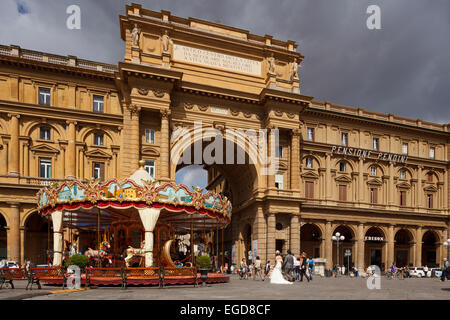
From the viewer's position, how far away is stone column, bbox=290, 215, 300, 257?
120 feet

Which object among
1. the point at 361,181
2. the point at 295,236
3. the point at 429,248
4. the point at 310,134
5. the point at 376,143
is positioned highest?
the point at 310,134

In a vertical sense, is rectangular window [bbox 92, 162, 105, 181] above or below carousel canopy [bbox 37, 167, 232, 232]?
above

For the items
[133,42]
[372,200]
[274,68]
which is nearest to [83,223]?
[133,42]

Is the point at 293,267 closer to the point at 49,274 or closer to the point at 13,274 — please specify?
the point at 49,274

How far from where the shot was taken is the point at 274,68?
3866cm

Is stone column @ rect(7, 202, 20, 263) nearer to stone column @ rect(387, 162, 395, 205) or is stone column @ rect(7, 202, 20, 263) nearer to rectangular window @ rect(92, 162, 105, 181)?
rectangular window @ rect(92, 162, 105, 181)

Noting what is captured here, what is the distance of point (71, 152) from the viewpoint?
108 feet

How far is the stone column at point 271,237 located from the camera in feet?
116

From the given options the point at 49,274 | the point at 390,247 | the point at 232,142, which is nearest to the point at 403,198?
the point at 390,247

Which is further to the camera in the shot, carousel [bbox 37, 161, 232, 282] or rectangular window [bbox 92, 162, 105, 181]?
rectangular window [bbox 92, 162, 105, 181]

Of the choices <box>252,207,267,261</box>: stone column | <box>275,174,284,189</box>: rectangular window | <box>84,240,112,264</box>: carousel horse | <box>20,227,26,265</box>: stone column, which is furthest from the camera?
<box>275,174,284,189</box>: rectangular window

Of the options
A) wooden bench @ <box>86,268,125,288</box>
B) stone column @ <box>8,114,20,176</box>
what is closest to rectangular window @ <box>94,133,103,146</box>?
stone column @ <box>8,114,20,176</box>

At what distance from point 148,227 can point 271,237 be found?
18914 mm

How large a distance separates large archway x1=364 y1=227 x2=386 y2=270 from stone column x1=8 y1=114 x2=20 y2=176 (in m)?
38.6
